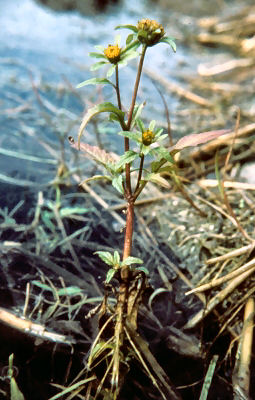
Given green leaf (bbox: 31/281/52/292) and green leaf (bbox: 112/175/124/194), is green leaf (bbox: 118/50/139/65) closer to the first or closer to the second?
green leaf (bbox: 112/175/124/194)

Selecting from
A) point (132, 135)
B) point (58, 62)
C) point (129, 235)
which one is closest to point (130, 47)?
point (132, 135)

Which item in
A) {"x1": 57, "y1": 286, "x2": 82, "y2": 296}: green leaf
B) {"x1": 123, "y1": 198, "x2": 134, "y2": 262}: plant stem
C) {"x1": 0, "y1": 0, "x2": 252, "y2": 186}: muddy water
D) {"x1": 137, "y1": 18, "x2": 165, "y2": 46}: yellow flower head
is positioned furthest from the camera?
{"x1": 0, "y1": 0, "x2": 252, "y2": 186}: muddy water

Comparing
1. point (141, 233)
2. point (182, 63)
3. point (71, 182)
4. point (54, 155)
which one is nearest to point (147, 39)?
point (141, 233)

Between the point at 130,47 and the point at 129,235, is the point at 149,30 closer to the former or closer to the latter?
the point at 130,47

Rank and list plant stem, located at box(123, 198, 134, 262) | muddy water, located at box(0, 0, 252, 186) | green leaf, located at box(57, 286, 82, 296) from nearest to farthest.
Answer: plant stem, located at box(123, 198, 134, 262)
green leaf, located at box(57, 286, 82, 296)
muddy water, located at box(0, 0, 252, 186)

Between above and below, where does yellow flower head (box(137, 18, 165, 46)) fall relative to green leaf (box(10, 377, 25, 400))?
above

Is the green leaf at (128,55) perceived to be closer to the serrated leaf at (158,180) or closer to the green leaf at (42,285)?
the serrated leaf at (158,180)

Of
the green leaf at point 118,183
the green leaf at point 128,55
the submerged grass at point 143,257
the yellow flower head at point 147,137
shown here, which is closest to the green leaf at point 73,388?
the submerged grass at point 143,257

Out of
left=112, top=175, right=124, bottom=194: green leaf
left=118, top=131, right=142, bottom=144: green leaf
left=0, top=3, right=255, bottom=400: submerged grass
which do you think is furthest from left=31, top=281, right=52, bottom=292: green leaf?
left=118, top=131, right=142, bottom=144: green leaf

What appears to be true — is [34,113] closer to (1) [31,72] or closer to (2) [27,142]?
(2) [27,142]
